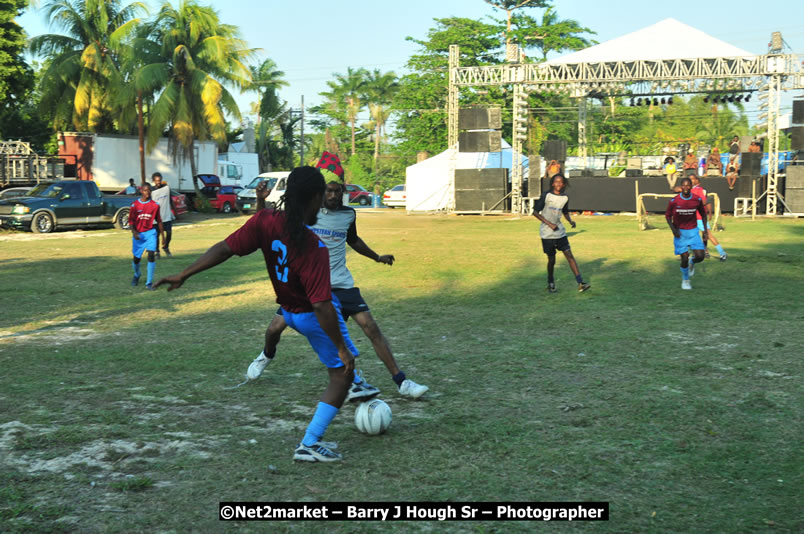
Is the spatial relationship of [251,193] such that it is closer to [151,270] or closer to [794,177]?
[794,177]

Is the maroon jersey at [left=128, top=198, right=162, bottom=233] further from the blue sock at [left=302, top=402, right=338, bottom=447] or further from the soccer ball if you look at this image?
the blue sock at [left=302, top=402, right=338, bottom=447]

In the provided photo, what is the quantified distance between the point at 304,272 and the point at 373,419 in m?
1.24

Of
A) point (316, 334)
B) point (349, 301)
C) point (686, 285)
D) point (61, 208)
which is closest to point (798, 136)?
point (686, 285)

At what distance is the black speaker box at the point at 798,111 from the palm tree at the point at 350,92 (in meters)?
47.8

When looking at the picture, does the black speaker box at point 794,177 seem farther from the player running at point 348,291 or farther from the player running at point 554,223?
the player running at point 348,291

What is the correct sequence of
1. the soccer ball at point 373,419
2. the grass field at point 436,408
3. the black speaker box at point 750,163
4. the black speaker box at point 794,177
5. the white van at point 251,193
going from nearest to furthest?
the grass field at point 436,408
the soccer ball at point 373,419
the black speaker box at point 794,177
the black speaker box at point 750,163
the white van at point 251,193

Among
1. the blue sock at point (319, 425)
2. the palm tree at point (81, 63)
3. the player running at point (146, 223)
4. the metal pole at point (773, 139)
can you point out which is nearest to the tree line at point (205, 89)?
the palm tree at point (81, 63)

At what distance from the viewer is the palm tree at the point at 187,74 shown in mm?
38000

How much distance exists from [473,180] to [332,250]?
29300 millimetres

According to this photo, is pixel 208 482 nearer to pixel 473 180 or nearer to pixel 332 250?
pixel 332 250

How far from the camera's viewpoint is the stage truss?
99.0 feet

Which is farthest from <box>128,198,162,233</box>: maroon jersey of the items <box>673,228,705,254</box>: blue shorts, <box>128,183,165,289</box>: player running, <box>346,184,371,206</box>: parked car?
<box>346,184,371,206</box>: parked car

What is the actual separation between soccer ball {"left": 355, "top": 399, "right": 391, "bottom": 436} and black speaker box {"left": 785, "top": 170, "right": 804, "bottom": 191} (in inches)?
1163

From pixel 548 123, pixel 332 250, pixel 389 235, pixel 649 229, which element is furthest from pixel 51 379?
pixel 548 123
